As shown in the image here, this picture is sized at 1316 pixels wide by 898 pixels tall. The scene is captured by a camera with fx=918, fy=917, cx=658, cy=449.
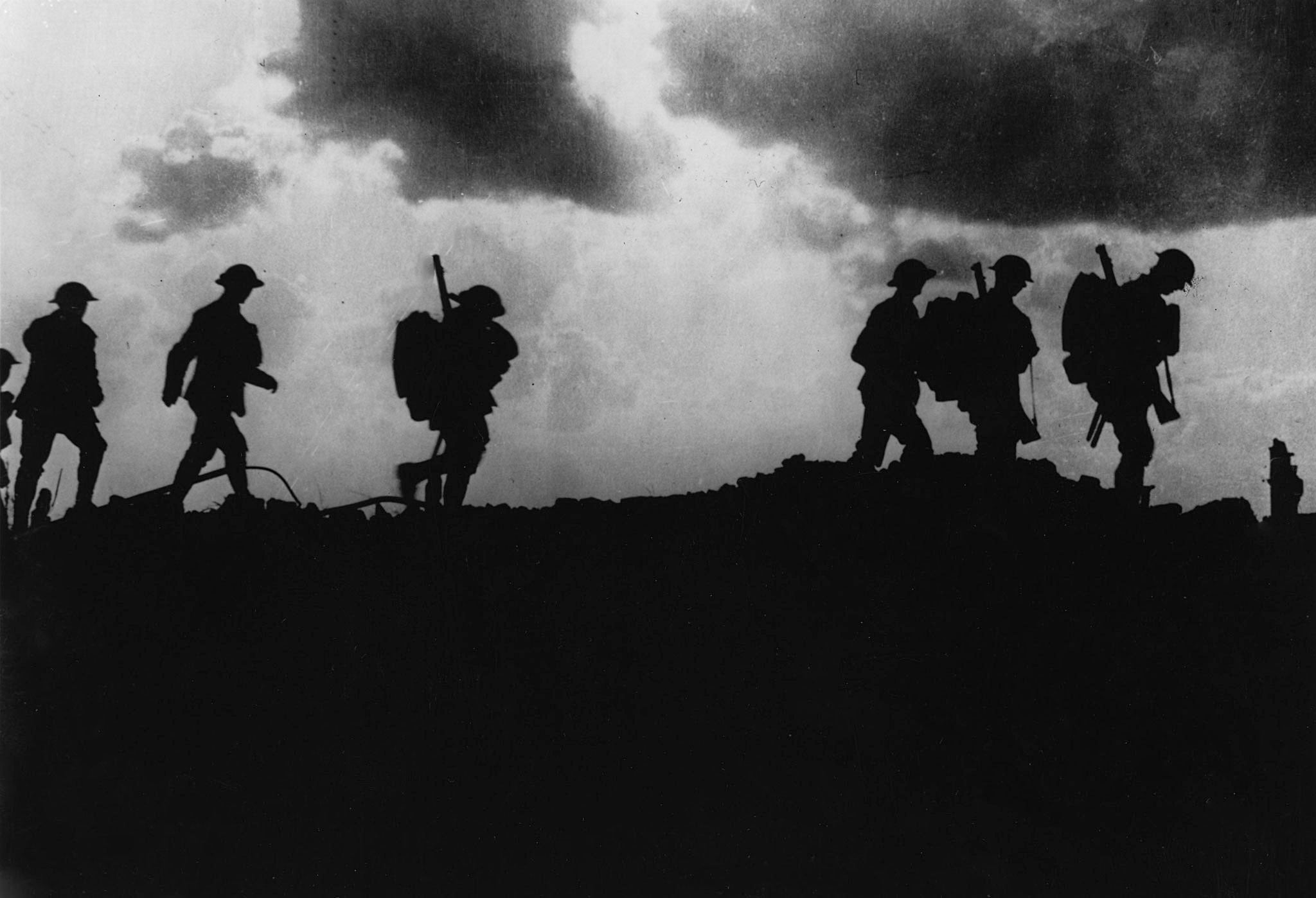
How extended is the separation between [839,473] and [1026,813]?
3397 mm

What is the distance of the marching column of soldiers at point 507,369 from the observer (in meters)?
7.06

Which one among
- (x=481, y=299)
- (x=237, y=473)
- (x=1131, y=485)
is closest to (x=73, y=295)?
(x=237, y=473)

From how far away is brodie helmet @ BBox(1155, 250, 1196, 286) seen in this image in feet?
25.0

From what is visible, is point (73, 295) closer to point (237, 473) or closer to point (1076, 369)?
point (237, 473)

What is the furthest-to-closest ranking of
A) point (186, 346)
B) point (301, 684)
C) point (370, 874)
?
1. point (186, 346)
2. point (301, 684)
3. point (370, 874)

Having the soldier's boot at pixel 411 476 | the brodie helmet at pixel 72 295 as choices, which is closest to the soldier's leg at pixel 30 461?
the brodie helmet at pixel 72 295

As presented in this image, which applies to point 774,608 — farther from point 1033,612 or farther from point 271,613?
point 271,613

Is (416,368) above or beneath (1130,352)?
beneath

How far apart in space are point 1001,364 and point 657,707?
4.44 m

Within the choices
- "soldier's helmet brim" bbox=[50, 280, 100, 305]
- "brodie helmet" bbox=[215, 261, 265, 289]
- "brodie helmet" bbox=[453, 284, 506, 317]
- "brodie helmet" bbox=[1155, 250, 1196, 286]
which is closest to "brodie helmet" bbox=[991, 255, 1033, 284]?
"brodie helmet" bbox=[1155, 250, 1196, 286]

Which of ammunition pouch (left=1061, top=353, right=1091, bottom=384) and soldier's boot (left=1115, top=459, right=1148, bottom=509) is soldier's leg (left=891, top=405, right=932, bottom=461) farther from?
soldier's boot (left=1115, top=459, right=1148, bottom=509)

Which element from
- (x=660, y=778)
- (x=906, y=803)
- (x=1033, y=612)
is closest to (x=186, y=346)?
(x=660, y=778)

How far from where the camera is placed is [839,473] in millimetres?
8180

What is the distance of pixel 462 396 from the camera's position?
7.55 metres
